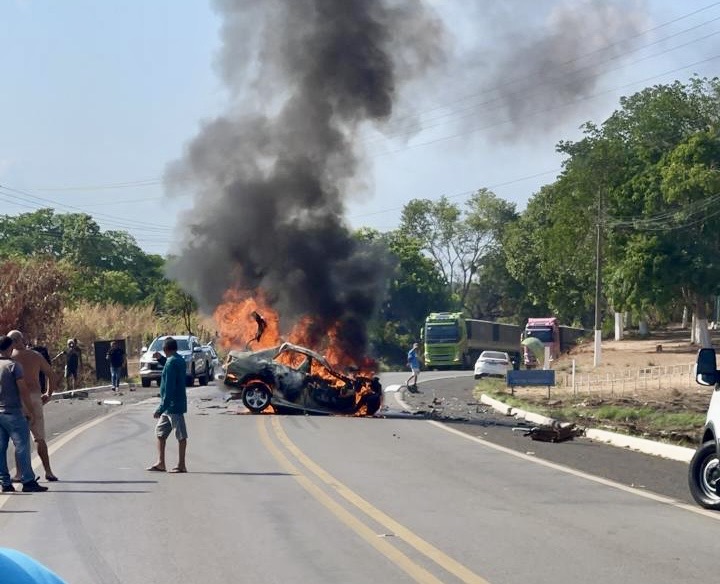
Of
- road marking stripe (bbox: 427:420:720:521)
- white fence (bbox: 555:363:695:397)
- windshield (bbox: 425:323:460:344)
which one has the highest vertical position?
windshield (bbox: 425:323:460:344)

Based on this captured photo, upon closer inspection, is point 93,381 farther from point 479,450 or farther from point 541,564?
point 541,564

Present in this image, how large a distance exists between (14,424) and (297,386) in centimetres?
1469

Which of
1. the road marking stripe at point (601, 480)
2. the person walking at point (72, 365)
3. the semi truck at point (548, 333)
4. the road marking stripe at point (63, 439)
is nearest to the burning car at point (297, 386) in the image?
the road marking stripe at point (63, 439)

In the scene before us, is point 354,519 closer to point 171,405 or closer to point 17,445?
point 17,445

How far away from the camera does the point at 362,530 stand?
35.7 feet

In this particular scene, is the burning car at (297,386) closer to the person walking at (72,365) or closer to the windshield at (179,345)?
the person walking at (72,365)

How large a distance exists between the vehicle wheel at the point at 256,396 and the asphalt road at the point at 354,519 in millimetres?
7876

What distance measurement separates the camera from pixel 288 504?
12.6 metres

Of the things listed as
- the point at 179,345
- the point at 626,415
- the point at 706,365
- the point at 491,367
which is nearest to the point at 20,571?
the point at 706,365

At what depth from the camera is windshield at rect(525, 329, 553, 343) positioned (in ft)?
246

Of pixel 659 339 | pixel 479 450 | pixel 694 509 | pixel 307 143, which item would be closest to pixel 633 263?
pixel 659 339

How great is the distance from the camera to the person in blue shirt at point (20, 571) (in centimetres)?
331

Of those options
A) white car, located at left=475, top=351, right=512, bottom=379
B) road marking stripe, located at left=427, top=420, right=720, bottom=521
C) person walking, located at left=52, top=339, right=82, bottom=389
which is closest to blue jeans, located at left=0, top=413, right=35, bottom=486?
road marking stripe, located at left=427, top=420, right=720, bottom=521

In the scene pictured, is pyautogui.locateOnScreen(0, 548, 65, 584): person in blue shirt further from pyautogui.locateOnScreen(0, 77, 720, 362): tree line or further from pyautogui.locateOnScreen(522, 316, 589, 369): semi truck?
pyautogui.locateOnScreen(522, 316, 589, 369): semi truck
